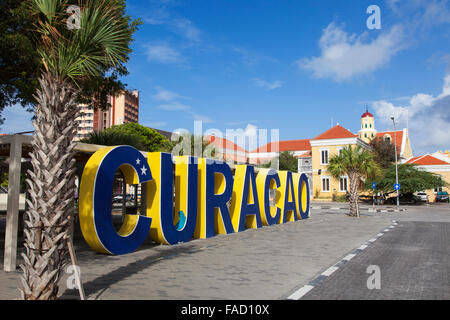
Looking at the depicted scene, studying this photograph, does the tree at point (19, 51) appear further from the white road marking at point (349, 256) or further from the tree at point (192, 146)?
the tree at point (192, 146)

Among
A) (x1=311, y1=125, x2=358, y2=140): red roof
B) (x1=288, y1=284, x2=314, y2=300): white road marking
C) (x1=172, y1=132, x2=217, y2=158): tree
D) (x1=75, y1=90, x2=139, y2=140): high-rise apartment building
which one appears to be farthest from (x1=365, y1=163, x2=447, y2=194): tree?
(x1=75, y1=90, x2=139, y2=140): high-rise apartment building

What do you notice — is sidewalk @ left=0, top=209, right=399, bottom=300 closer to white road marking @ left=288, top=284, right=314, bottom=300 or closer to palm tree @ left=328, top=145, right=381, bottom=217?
white road marking @ left=288, top=284, right=314, bottom=300

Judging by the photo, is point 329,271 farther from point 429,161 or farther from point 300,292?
point 429,161

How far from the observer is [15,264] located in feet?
26.2

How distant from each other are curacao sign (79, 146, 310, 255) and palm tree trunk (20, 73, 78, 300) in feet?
13.4

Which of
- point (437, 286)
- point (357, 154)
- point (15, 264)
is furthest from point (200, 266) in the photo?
point (357, 154)

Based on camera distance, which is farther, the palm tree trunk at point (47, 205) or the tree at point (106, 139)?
the tree at point (106, 139)

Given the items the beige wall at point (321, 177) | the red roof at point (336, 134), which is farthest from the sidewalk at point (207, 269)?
the red roof at point (336, 134)

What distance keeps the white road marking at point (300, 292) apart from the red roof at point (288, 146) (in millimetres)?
74521

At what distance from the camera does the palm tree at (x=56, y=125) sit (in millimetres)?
5164

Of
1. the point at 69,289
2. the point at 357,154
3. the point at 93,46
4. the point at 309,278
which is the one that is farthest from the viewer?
the point at 357,154
